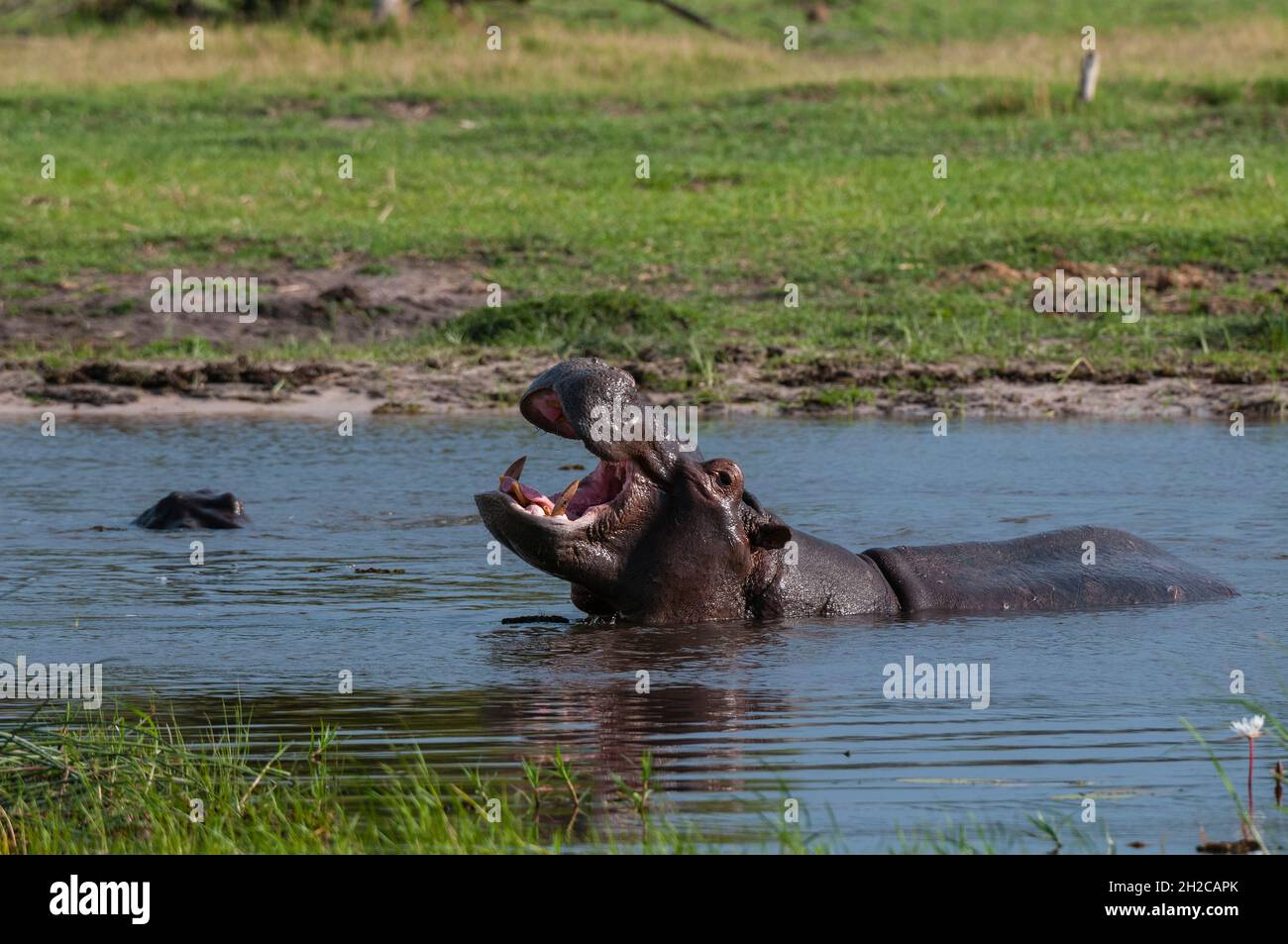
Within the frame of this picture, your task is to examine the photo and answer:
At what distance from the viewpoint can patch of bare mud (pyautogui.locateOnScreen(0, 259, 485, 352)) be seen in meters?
12.9

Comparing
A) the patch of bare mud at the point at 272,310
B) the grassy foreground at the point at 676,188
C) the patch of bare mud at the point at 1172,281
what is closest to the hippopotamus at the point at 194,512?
the grassy foreground at the point at 676,188

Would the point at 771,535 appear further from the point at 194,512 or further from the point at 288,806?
Answer: the point at 194,512

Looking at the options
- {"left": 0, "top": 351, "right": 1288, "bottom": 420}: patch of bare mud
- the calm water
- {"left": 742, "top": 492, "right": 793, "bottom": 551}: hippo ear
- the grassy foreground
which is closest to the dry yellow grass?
Answer: the grassy foreground

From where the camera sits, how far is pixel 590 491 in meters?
6.29

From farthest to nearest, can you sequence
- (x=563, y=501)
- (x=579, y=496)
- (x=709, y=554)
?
(x=709, y=554)
(x=579, y=496)
(x=563, y=501)

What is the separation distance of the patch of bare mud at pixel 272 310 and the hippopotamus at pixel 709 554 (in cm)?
661

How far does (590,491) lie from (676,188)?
10661mm

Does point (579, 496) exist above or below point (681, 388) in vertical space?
above

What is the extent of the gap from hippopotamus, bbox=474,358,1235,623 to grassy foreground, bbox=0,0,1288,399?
4543 millimetres

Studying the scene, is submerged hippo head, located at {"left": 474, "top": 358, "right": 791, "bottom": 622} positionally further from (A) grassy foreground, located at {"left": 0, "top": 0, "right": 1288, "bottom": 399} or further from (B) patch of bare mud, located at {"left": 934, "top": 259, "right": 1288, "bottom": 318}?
(B) patch of bare mud, located at {"left": 934, "top": 259, "right": 1288, "bottom": 318}

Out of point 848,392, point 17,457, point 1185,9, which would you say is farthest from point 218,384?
point 1185,9

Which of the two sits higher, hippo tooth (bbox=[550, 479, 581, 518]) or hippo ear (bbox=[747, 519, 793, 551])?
hippo tooth (bbox=[550, 479, 581, 518])

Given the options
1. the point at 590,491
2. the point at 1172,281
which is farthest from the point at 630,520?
the point at 1172,281

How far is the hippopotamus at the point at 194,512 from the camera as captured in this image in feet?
28.1
